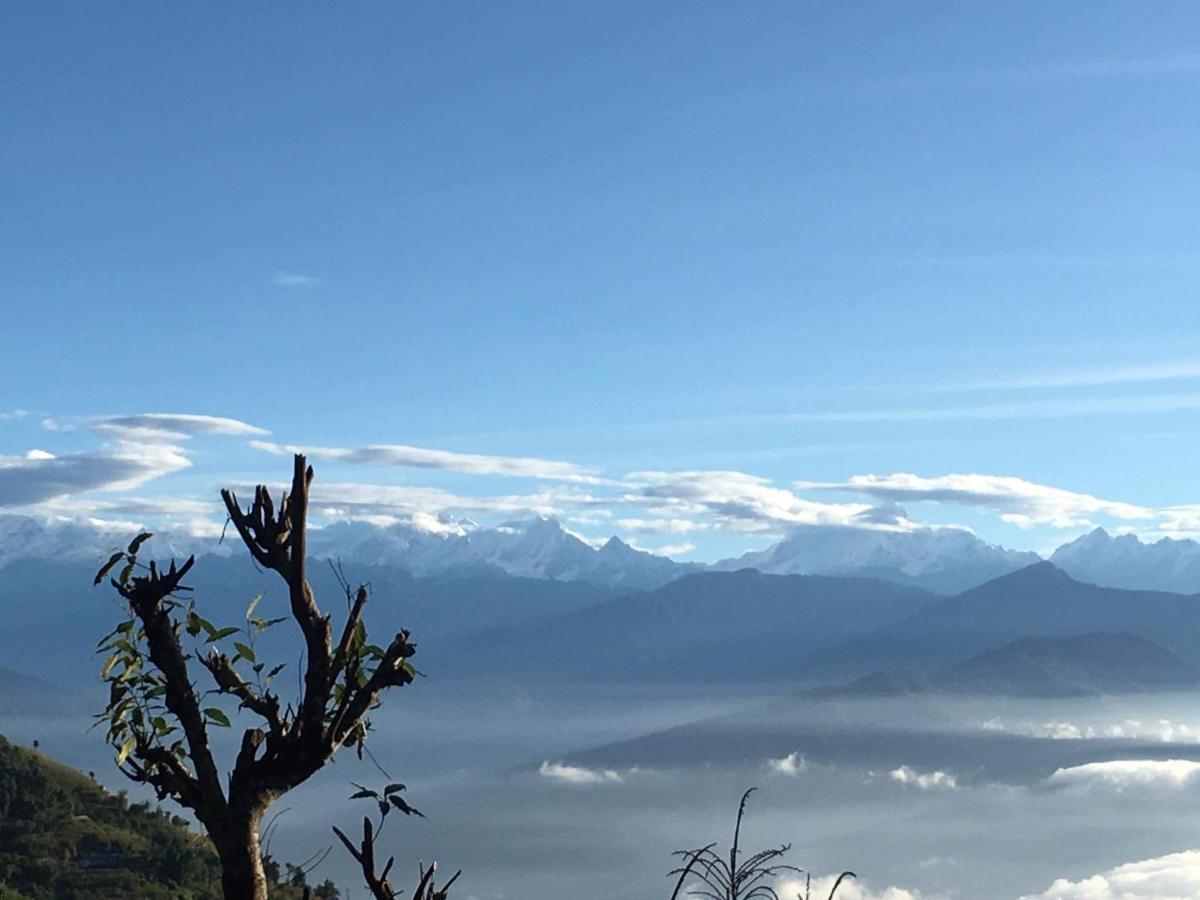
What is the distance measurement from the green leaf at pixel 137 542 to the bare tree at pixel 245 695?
0.8 inches

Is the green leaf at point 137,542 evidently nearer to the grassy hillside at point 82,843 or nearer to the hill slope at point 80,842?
Answer: the grassy hillside at point 82,843

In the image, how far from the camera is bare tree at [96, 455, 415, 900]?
8.49 m

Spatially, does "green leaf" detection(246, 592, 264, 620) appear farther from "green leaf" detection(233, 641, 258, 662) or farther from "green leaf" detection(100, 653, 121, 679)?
"green leaf" detection(100, 653, 121, 679)

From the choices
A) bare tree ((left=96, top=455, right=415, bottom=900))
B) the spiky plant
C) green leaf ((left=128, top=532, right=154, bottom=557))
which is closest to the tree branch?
bare tree ((left=96, top=455, right=415, bottom=900))

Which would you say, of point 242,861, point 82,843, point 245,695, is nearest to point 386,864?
point 242,861

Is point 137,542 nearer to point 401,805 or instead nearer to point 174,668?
point 174,668

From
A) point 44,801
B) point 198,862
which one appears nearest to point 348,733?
point 198,862

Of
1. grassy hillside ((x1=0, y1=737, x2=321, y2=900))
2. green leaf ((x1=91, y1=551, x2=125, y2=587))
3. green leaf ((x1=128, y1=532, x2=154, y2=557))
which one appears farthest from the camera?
grassy hillside ((x1=0, y1=737, x2=321, y2=900))

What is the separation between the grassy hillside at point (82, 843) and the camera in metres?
113

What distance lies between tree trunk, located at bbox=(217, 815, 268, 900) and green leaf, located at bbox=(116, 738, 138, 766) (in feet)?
2.90

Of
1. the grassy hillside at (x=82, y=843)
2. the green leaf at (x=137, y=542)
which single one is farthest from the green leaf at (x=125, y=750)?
the grassy hillside at (x=82, y=843)

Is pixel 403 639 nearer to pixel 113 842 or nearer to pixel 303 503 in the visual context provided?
pixel 303 503

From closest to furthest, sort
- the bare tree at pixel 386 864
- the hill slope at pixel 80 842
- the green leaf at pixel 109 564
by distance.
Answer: the bare tree at pixel 386 864
the green leaf at pixel 109 564
the hill slope at pixel 80 842

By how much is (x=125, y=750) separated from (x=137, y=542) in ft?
4.42
